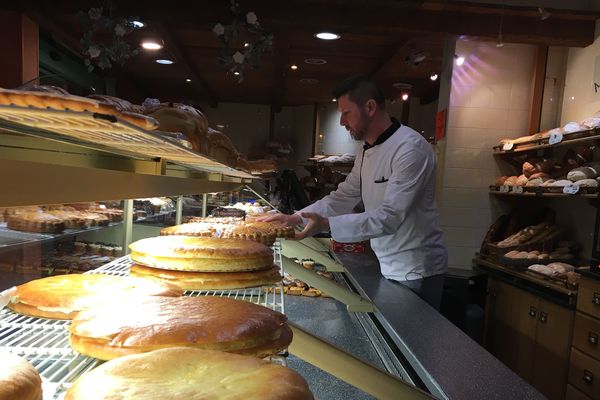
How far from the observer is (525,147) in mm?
4801

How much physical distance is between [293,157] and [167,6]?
6333 mm

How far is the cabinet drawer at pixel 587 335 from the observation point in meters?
3.43

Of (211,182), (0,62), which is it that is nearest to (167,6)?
(0,62)

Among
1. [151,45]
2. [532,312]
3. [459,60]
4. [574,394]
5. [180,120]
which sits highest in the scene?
[151,45]

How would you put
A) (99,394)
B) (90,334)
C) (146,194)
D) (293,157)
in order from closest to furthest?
(99,394) → (90,334) → (146,194) → (293,157)

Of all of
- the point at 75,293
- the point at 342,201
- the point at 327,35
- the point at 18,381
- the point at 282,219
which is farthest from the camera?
the point at 327,35

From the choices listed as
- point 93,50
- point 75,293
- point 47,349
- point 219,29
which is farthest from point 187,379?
point 93,50

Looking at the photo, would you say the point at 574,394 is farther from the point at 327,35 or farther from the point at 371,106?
the point at 327,35

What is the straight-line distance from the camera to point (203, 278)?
4.50 ft

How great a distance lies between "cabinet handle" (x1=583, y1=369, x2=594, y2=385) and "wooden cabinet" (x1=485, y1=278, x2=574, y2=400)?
0.23 m

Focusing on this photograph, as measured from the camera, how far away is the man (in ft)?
9.57

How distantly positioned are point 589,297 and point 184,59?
Result: 5.78 m

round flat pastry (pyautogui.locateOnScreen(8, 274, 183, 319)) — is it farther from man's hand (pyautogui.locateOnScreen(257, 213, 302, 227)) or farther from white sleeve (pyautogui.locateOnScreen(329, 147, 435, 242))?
white sleeve (pyautogui.locateOnScreen(329, 147, 435, 242))

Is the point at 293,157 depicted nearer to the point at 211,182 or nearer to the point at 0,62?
the point at 0,62
